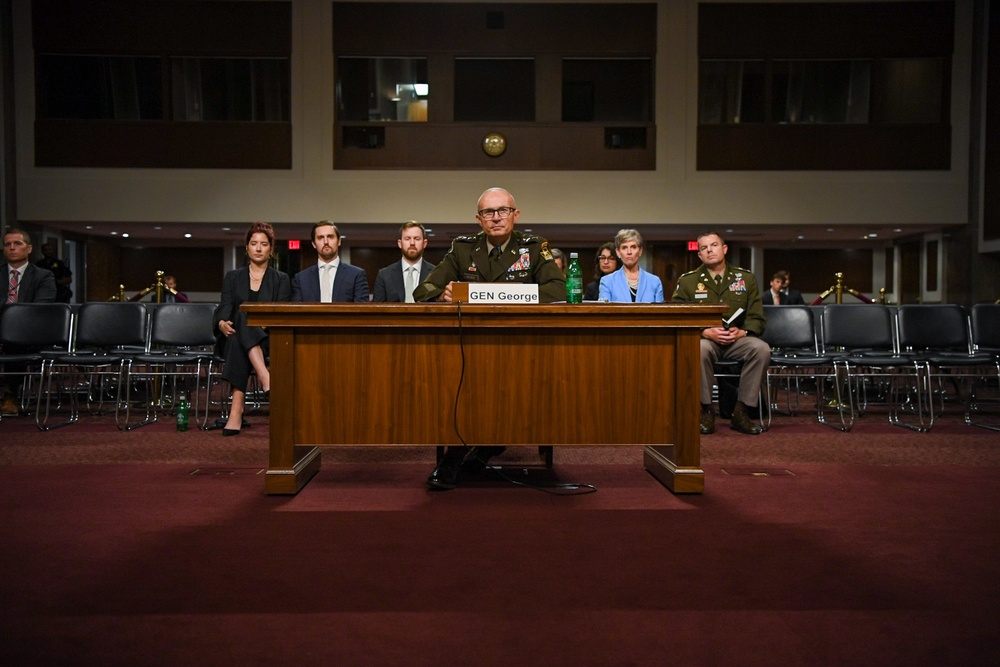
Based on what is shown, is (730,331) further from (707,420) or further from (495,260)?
(495,260)

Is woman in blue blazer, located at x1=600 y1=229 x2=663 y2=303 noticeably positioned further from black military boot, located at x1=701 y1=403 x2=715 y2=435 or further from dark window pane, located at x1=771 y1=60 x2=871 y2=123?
dark window pane, located at x1=771 y1=60 x2=871 y2=123

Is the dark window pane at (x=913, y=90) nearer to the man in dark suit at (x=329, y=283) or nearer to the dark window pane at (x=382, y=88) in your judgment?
the dark window pane at (x=382, y=88)

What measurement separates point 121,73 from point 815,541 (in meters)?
13.1

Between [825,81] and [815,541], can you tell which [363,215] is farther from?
[815,541]

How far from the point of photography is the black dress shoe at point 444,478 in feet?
10.9

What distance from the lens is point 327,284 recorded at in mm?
5156

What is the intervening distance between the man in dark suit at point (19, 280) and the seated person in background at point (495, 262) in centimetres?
401

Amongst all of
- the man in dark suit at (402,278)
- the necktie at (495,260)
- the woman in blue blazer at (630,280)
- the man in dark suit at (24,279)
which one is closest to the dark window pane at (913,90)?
the woman in blue blazer at (630,280)

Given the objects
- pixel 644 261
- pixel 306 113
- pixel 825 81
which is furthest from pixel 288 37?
pixel 825 81

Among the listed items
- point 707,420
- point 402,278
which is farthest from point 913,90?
point 402,278

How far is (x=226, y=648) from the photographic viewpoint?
172 cm

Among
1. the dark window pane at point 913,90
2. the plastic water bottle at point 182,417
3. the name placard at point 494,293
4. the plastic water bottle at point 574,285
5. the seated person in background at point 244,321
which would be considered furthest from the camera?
the dark window pane at point 913,90

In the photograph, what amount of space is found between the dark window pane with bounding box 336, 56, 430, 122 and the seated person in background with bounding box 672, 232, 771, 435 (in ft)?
27.4

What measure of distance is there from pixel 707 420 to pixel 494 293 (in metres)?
2.43
